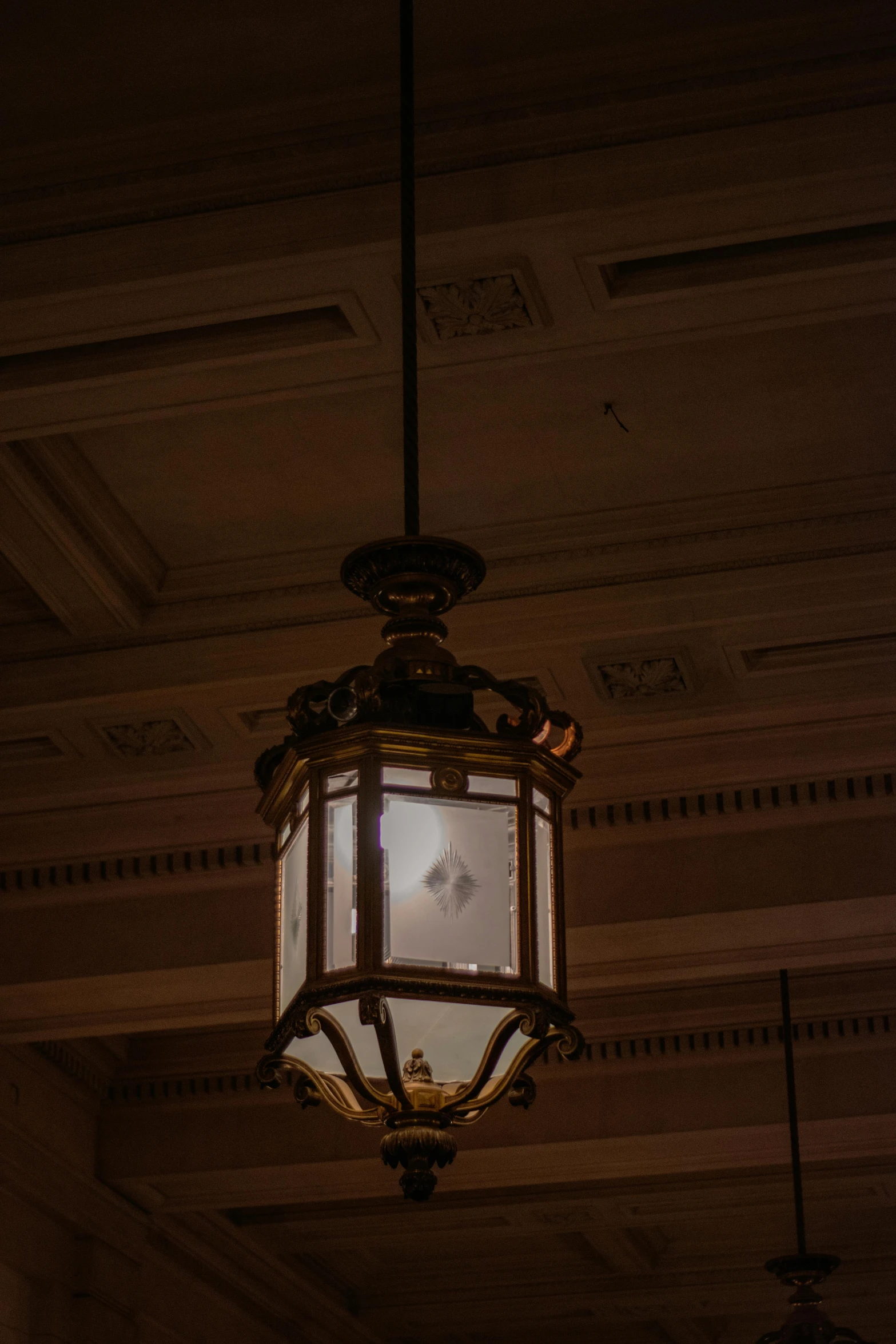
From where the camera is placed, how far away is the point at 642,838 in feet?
22.7

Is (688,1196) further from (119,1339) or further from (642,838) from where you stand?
(642,838)

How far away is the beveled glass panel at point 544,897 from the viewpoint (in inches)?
111

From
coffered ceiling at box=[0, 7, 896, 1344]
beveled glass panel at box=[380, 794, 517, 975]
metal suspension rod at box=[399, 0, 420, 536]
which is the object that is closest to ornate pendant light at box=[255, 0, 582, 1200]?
beveled glass panel at box=[380, 794, 517, 975]

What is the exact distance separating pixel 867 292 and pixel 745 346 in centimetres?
54

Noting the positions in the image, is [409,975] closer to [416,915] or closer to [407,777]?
[416,915]

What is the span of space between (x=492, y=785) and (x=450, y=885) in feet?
0.61

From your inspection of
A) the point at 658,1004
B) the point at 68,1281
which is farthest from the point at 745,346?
the point at 68,1281

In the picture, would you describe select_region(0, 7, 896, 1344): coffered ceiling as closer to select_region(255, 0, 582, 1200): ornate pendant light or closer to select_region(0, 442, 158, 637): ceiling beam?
select_region(0, 442, 158, 637): ceiling beam

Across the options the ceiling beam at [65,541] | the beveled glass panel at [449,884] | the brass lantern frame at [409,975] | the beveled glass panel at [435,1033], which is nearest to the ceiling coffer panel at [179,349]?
the ceiling beam at [65,541]

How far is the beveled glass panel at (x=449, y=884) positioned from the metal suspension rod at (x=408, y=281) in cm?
65

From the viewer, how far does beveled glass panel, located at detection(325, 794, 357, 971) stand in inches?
107

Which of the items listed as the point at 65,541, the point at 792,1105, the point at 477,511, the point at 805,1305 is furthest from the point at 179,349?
the point at 792,1105

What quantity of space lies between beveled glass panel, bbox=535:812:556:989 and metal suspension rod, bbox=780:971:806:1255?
550 cm

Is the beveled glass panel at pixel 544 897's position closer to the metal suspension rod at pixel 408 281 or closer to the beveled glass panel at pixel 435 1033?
the beveled glass panel at pixel 435 1033
